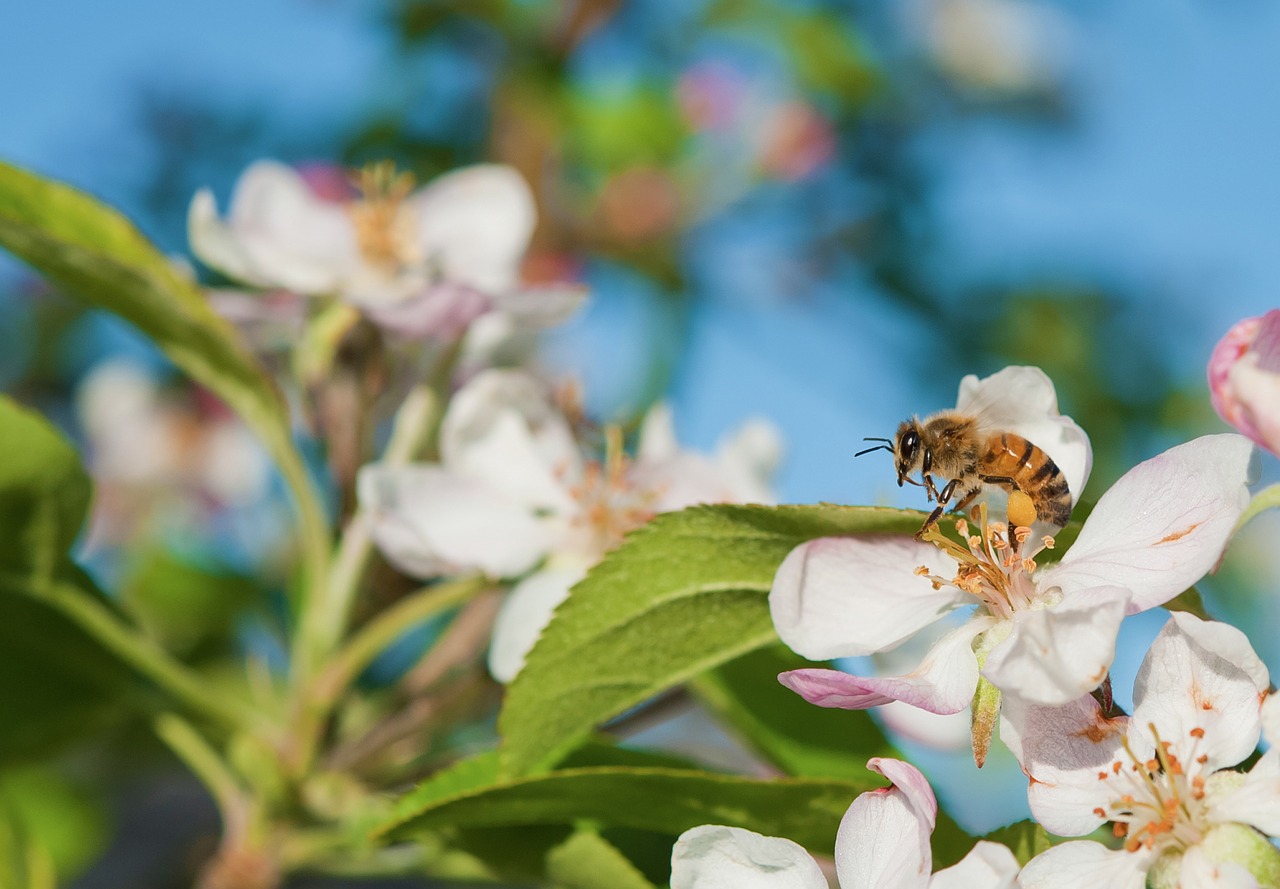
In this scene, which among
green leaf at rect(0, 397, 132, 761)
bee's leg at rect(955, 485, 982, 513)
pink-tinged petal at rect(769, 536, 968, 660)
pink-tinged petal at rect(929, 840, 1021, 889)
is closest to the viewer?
pink-tinged petal at rect(929, 840, 1021, 889)

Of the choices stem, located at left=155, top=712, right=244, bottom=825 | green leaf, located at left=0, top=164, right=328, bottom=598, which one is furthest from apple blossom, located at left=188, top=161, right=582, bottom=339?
stem, located at left=155, top=712, right=244, bottom=825

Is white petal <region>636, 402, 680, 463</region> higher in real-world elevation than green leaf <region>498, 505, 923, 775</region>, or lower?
higher

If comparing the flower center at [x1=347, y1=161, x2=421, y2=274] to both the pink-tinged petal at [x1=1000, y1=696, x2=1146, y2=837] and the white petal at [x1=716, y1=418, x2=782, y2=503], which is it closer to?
the white petal at [x1=716, y1=418, x2=782, y2=503]

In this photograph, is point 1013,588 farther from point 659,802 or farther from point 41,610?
point 41,610

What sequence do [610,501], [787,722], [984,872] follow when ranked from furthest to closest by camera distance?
[610,501] < [787,722] < [984,872]

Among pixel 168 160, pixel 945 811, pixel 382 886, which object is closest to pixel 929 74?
pixel 168 160

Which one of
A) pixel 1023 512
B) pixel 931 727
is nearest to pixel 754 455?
pixel 931 727

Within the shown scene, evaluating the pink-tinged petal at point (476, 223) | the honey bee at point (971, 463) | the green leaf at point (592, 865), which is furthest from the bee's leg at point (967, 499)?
the pink-tinged petal at point (476, 223)

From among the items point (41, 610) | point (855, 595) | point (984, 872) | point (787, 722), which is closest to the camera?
point (984, 872)
